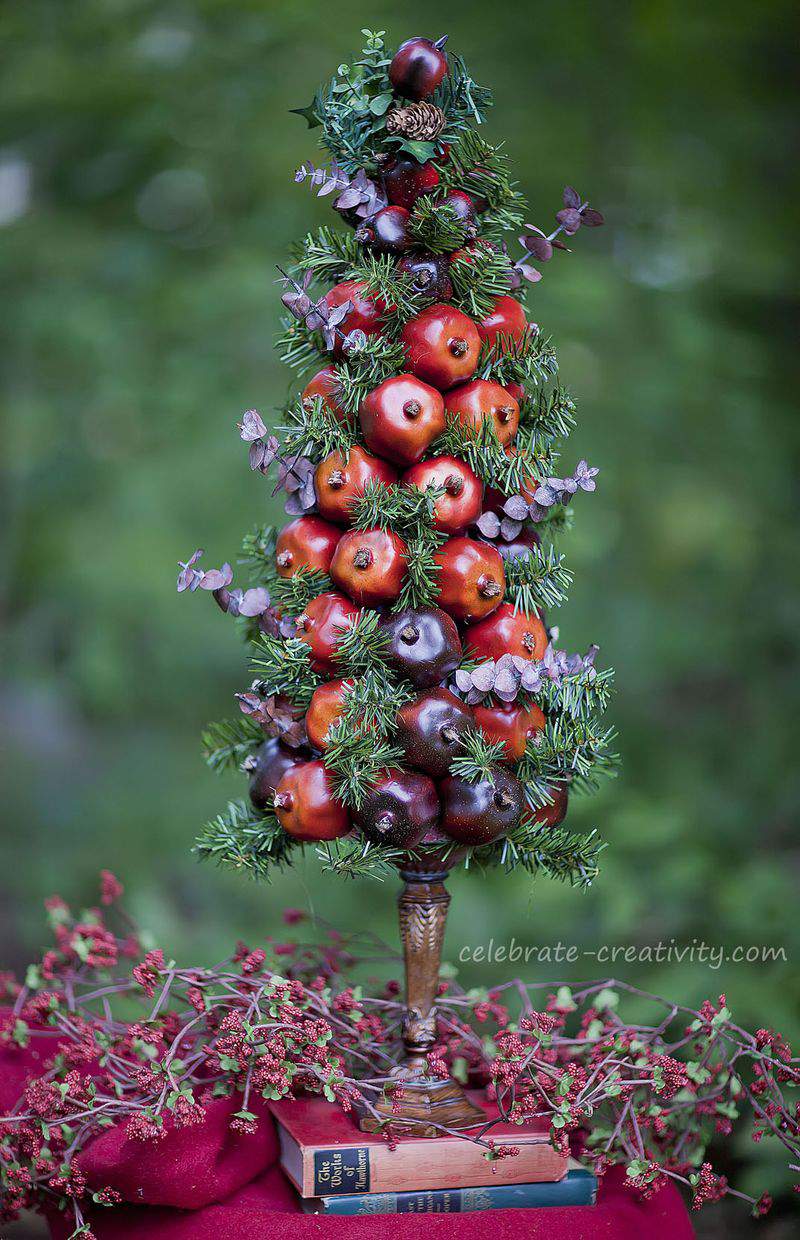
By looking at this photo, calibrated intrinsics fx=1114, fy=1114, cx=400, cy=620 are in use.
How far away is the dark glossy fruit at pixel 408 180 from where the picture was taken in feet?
2.89

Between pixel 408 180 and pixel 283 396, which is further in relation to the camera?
pixel 283 396

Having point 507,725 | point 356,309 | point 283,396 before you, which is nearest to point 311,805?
point 507,725

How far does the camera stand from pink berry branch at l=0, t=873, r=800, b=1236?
81 centimetres

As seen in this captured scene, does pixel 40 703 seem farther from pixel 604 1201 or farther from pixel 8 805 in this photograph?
pixel 604 1201

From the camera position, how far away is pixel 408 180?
2.89 feet

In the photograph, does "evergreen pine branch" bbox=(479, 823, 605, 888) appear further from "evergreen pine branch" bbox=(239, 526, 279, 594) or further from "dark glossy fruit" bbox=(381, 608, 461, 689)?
"evergreen pine branch" bbox=(239, 526, 279, 594)

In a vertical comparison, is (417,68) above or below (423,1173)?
above

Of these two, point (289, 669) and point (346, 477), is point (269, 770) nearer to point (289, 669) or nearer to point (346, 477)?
point (289, 669)

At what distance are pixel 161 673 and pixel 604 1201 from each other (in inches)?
56.6

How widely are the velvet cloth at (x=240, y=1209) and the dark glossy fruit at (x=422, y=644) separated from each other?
1.20ft

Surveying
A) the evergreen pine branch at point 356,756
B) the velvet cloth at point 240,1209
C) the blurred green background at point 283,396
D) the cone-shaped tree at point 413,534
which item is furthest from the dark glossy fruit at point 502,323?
the blurred green background at point 283,396

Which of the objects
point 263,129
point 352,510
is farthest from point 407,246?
point 263,129

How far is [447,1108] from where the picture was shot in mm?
865

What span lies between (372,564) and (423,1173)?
17.6 inches
